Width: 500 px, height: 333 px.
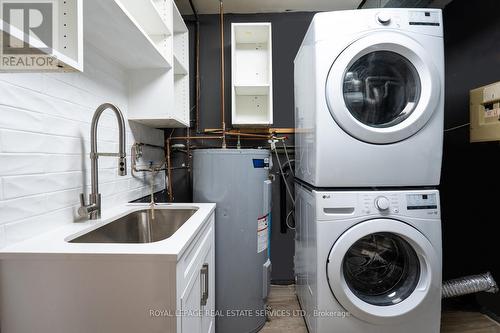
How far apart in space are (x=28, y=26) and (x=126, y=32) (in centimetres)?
43

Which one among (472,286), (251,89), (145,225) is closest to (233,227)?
(145,225)

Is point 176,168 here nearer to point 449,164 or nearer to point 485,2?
point 449,164

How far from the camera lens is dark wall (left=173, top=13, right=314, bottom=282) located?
199 centimetres

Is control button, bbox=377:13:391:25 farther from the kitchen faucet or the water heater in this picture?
the kitchen faucet

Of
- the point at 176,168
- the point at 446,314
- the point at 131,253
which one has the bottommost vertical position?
the point at 446,314

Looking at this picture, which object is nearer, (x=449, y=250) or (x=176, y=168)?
(x=449, y=250)

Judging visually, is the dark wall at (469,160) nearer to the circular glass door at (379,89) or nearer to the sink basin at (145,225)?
the circular glass door at (379,89)

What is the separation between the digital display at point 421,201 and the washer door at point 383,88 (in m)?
0.31

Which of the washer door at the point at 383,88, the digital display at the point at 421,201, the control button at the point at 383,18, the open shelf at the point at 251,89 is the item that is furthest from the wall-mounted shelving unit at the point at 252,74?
the digital display at the point at 421,201

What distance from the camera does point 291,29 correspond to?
2.01m

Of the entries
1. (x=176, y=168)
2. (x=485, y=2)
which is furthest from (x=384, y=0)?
(x=176, y=168)

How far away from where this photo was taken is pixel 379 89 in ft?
4.08

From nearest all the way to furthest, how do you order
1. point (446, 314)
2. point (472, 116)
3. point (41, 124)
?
point (41, 124)
point (472, 116)
point (446, 314)

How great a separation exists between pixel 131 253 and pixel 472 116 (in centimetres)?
193
